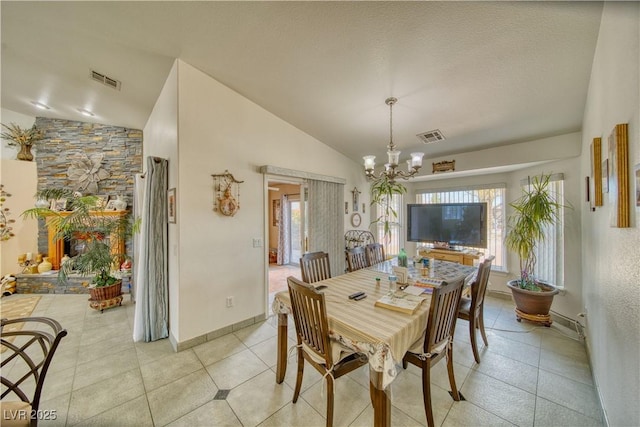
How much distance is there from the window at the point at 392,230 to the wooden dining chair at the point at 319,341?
3597 mm

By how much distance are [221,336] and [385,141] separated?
359 centimetres

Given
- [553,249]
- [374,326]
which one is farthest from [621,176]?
[553,249]

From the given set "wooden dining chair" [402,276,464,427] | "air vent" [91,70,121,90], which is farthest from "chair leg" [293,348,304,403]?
"air vent" [91,70,121,90]

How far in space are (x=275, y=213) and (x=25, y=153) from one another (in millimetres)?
5088

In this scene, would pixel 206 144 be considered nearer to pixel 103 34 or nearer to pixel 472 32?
pixel 103 34

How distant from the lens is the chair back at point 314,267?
2.48 m

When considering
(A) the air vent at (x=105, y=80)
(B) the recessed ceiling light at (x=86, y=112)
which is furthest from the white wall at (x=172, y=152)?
(B) the recessed ceiling light at (x=86, y=112)

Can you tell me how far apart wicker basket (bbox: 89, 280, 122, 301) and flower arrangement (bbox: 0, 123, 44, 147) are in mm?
3378

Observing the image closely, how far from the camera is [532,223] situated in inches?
115

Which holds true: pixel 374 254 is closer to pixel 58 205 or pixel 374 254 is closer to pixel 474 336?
pixel 474 336

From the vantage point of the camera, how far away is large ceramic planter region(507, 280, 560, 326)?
9.32 feet

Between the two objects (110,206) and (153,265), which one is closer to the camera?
(153,265)

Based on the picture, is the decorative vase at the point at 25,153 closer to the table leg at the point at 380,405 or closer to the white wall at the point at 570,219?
the table leg at the point at 380,405

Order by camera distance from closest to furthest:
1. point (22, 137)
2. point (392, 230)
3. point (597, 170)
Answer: point (597, 170), point (22, 137), point (392, 230)
